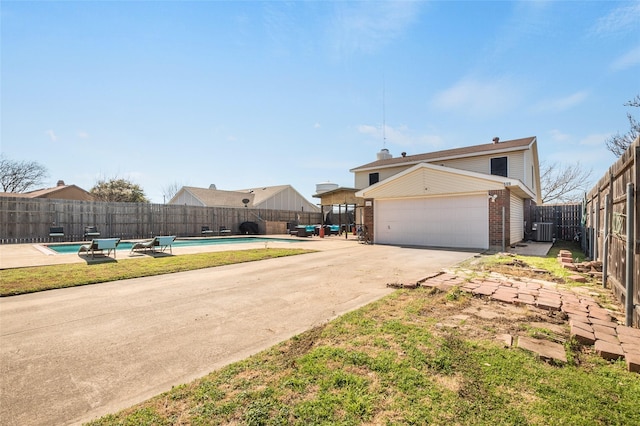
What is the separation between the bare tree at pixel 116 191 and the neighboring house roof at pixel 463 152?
1116 inches

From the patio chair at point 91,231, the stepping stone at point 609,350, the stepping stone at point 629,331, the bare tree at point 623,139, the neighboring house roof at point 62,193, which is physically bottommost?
the stepping stone at point 609,350

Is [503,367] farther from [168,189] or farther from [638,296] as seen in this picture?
[168,189]

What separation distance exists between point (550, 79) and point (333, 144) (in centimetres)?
1281

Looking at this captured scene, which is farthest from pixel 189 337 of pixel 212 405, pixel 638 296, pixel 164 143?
pixel 164 143

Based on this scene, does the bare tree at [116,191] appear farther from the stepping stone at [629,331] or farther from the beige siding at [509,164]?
the stepping stone at [629,331]

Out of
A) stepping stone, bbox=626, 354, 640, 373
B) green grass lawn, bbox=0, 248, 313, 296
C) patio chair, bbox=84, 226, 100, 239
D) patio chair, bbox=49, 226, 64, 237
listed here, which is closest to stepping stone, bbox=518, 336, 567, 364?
stepping stone, bbox=626, 354, 640, 373

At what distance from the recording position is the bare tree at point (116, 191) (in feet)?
116

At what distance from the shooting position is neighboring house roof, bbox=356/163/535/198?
12.7m

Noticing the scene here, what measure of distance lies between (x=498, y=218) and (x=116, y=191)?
1550 inches

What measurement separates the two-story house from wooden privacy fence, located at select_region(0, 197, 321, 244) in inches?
548

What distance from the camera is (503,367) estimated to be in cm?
255

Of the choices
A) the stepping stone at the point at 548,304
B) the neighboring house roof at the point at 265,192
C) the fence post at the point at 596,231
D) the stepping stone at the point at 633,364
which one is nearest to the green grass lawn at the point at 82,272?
the stepping stone at the point at 548,304

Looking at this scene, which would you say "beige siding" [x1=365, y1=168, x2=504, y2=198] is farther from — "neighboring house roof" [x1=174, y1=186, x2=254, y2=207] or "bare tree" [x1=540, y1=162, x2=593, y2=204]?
"bare tree" [x1=540, y1=162, x2=593, y2=204]

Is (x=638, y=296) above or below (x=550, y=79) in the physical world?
below
